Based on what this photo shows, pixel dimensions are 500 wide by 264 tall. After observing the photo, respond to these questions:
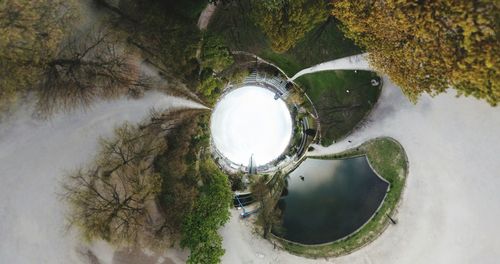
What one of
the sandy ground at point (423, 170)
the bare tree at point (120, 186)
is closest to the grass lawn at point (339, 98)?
the sandy ground at point (423, 170)

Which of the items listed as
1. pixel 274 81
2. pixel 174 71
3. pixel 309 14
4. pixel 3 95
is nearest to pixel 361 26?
pixel 309 14

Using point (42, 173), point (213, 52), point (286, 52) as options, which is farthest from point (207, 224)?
point (286, 52)

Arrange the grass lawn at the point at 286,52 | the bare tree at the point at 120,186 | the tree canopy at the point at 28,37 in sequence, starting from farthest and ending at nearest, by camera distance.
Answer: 1. the grass lawn at the point at 286,52
2. the bare tree at the point at 120,186
3. the tree canopy at the point at 28,37

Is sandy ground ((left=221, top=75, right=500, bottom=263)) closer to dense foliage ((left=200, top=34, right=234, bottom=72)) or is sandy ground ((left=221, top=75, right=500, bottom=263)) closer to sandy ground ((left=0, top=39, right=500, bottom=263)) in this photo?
sandy ground ((left=0, top=39, right=500, bottom=263))

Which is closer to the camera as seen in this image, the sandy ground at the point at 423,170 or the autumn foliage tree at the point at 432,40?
the autumn foliage tree at the point at 432,40

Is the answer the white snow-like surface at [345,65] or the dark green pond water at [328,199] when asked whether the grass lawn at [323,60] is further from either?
the dark green pond water at [328,199]

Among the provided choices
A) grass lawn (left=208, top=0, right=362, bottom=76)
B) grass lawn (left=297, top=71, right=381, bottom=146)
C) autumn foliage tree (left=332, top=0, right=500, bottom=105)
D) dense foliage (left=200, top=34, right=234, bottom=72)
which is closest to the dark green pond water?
grass lawn (left=297, top=71, right=381, bottom=146)

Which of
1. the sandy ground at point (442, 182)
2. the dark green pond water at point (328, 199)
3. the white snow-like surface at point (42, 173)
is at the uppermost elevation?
the sandy ground at point (442, 182)
